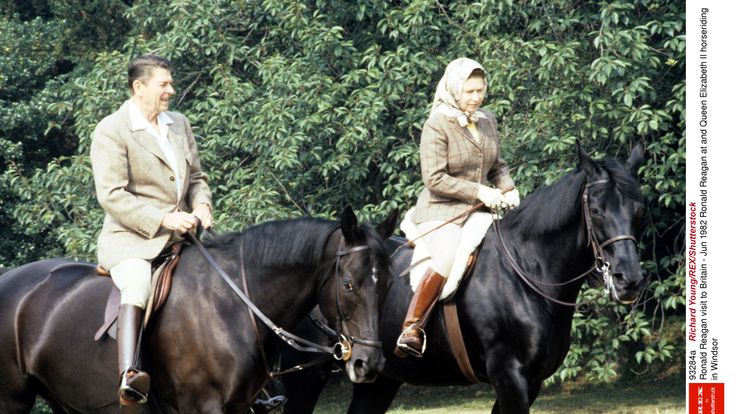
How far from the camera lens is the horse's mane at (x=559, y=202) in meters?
7.36

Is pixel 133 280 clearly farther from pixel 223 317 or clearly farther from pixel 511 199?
pixel 511 199

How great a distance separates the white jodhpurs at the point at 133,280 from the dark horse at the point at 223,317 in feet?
0.60

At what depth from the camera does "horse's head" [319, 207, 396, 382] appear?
19.9 feet

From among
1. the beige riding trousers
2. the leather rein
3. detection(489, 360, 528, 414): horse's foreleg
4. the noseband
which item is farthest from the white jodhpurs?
the noseband

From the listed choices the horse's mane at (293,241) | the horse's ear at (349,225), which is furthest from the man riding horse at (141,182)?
the horse's ear at (349,225)

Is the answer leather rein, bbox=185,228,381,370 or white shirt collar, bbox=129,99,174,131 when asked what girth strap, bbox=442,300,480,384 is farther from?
white shirt collar, bbox=129,99,174,131

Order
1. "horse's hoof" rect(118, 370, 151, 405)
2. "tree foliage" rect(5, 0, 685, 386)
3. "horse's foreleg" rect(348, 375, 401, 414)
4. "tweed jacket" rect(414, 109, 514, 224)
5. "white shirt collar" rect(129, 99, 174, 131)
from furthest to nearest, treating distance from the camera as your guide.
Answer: "tree foliage" rect(5, 0, 685, 386) → "horse's foreleg" rect(348, 375, 401, 414) → "tweed jacket" rect(414, 109, 514, 224) → "white shirt collar" rect(129, 99, 174, 131) → "horse's hoof" rect(118, 370, 151, 405)

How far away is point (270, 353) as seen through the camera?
6578 mm

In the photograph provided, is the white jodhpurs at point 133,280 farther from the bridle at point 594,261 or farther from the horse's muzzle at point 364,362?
the bridle at point 594,261

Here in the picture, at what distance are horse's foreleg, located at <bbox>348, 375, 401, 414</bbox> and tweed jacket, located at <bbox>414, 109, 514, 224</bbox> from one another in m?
1.37

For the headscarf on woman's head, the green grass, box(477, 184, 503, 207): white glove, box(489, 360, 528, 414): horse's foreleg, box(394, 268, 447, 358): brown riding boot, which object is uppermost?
the headscarf on woman's head

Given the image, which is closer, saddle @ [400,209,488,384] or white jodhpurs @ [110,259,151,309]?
white jodhpurs @ [110,259,151,309]

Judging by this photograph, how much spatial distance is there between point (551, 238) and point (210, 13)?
7701mm

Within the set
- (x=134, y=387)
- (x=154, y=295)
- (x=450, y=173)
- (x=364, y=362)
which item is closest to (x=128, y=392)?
(x=134, y=387)
